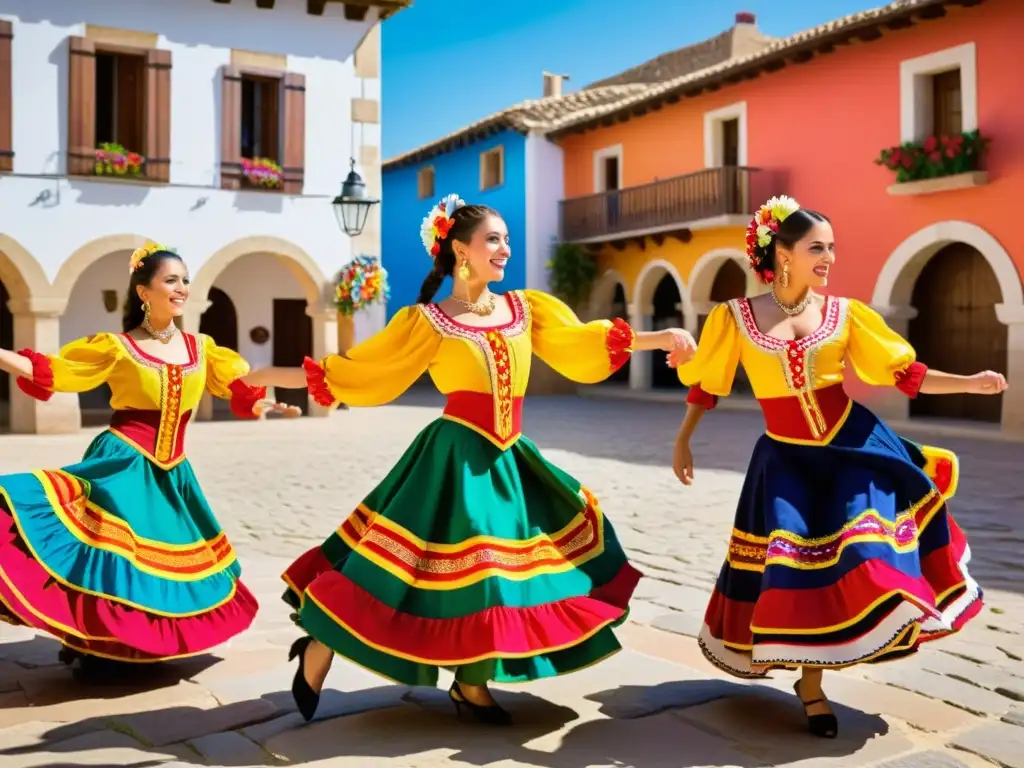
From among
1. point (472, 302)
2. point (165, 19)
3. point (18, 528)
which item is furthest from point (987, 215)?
point (18, 528)

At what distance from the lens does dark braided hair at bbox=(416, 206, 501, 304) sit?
12.7 ft

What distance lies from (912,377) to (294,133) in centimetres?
1475

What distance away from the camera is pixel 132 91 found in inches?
652

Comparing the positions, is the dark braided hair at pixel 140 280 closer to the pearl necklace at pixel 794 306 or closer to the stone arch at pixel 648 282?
the pearl necklace at pixel 794 306

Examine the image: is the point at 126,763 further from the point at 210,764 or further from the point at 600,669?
the point at 600,669

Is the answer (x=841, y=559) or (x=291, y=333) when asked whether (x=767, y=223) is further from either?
(x=291, y=333)

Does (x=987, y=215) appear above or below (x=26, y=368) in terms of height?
above

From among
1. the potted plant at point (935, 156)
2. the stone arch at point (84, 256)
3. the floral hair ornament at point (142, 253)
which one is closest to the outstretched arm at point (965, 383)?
the floral hair ornament at point (142, 253)

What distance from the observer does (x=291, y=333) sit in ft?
62.8

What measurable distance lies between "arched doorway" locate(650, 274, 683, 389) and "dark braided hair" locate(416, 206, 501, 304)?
1826 centimetres

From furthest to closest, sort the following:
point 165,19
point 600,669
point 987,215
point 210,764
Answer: point 165,19
point 987,215
point 600,669
point 210,764

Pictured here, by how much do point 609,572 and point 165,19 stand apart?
14897mm

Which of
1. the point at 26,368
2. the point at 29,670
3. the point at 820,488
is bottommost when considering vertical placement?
the point at 29,670

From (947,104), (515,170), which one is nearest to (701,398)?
(947,104)
